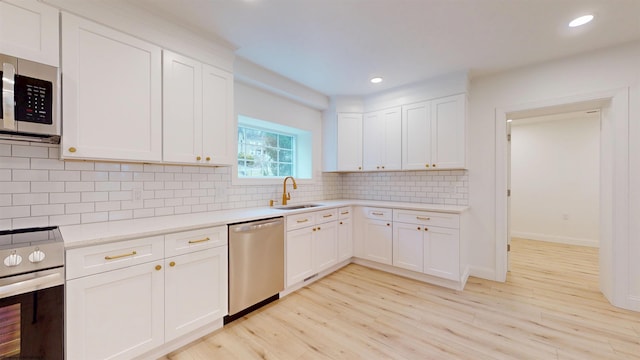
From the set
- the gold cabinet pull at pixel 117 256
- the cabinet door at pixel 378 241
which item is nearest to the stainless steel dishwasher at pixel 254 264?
the gold cabinet pull at pixel 117 256

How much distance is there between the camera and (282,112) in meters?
3.47

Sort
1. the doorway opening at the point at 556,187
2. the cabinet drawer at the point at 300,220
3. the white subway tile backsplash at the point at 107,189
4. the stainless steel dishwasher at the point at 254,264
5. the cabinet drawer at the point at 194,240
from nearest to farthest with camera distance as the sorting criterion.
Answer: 1. the white subway tile backsplash at the point at 107,189
2. the cabinet drawer at the point at 194,240
3. the stainless steel dishwasher at the point at 254,264
4. the cabinet drawer at the point at 300,220
5. the doorway opening at the point at 556,187

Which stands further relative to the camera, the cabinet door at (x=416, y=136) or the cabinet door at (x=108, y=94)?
the cabinet door at (x=416, y=136)

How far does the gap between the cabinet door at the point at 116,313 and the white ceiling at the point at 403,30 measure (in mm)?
1938

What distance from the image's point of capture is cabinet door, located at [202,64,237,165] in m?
2.26

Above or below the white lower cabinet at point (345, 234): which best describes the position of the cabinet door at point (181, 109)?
above

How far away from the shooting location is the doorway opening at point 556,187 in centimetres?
450

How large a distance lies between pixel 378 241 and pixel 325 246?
783mm

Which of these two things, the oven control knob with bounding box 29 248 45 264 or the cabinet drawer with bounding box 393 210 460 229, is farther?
the cabinet drawer with bounding box 393 210 460 229

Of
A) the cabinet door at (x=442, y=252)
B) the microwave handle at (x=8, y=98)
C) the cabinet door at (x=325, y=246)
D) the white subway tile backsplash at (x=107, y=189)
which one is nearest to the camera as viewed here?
the microwave handle at (x=8, y=98)

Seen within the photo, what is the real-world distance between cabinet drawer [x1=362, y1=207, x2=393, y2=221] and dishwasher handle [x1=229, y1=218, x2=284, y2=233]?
4.71 ft

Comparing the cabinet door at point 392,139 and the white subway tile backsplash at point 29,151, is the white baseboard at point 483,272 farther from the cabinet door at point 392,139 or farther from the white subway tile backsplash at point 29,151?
the white subway tile backsplash at point 29,151

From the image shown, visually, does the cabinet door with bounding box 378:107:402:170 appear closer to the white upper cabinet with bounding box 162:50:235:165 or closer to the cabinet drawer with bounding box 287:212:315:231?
the cabinet drawer with bounding box 287:212:315:231

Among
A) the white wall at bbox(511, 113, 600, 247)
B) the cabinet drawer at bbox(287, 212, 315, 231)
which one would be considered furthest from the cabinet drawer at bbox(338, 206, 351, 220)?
the white wall at bbox(511, 113, 600, 247)
